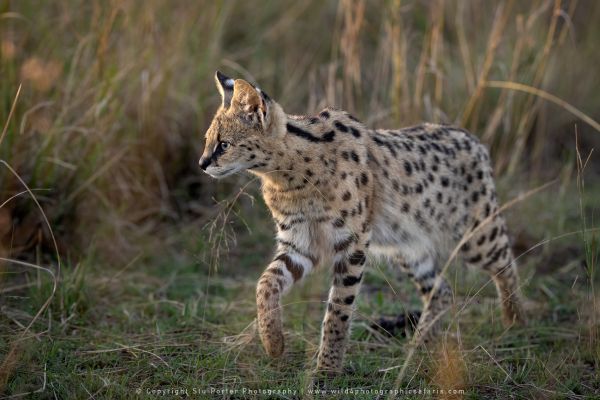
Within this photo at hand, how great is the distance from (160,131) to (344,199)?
2.61 m

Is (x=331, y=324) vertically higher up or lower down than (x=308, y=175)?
lower down

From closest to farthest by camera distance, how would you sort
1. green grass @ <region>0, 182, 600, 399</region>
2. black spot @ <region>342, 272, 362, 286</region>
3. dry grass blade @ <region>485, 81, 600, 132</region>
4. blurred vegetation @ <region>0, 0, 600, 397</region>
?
green grass @ <region>0, 182, 600, 399</region>, black spot @ <region>342, 272, 362, 286</region>, dry grass blade @ <region>485, 81, 600, 132</region>, blurred vegetation @ <region>0, 0, 600, 397</region>

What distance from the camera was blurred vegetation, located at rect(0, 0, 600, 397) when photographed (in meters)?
5.07

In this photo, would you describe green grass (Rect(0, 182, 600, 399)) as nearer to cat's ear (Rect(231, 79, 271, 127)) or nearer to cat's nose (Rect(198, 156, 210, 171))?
cat's nose (Rect(198, 156, 210, 171))

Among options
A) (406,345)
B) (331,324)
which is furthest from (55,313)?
(406,345)

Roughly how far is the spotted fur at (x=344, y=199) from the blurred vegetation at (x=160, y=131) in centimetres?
35

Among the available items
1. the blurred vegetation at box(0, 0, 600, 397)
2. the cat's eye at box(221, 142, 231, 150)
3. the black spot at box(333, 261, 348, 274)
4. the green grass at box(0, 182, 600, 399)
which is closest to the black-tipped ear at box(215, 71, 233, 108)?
the cat's eye at box(221, 142, 231, 150)

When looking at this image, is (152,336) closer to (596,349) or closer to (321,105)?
(596,349)

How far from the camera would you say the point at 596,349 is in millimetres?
4238

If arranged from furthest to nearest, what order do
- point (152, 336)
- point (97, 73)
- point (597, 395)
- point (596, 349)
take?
point (97, 73) → point (152, 336) → point (596, 349) → point (597, 395)

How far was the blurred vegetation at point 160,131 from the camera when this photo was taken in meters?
5.07

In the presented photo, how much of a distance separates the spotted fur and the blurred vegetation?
0.35 meters

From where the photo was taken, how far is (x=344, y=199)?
4391 millimetres

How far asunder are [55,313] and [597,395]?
9.91 ft
